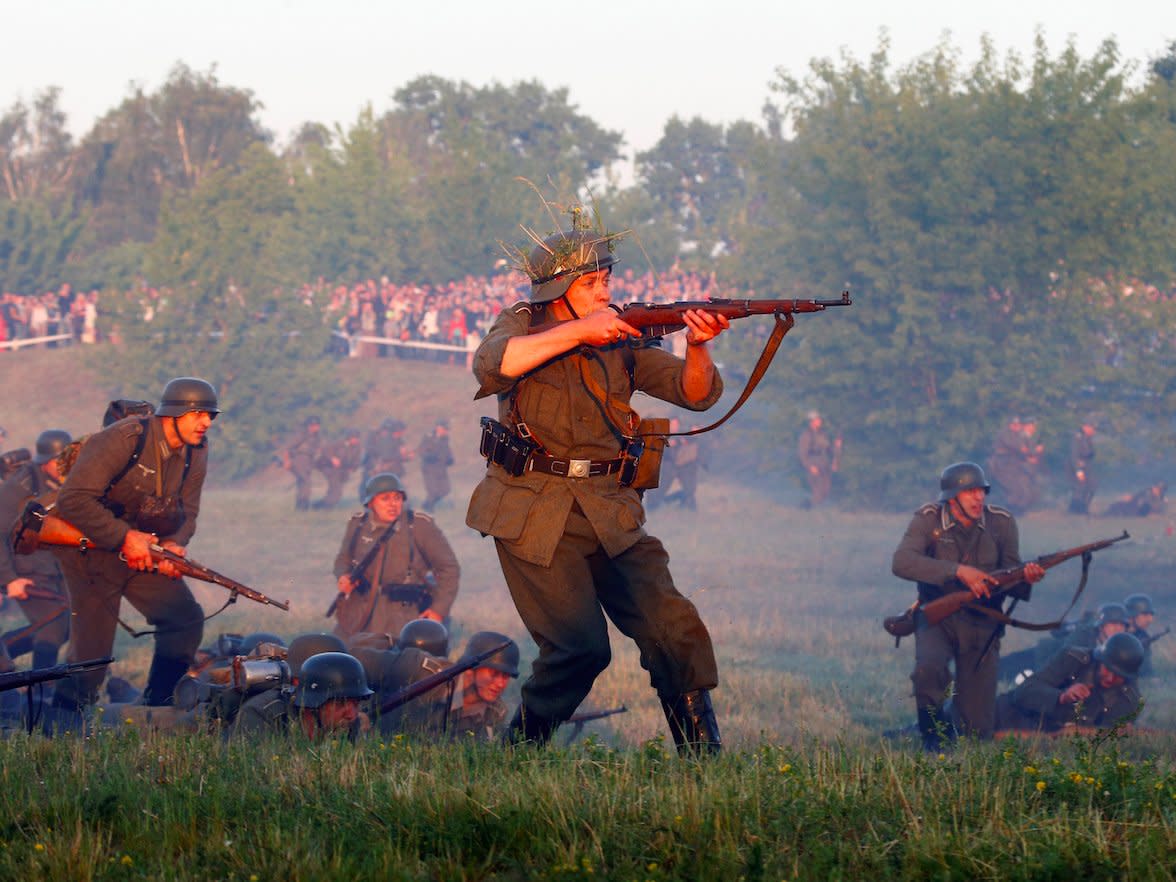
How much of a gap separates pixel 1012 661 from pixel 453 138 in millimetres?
40083

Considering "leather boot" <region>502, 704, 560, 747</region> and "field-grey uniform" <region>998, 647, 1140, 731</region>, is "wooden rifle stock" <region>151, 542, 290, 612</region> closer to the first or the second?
"leather boot" <region>502, 704, 560, 747</region>

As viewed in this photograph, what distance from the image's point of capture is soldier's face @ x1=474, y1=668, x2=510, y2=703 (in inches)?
357

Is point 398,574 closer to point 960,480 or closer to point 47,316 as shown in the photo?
point 960,480

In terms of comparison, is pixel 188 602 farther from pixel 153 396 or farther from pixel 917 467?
pixel 153 396

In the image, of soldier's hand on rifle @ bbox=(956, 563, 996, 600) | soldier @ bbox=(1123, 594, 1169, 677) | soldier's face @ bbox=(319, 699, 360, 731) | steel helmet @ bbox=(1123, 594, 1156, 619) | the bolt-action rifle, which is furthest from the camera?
steel helmet @ bbox=(1123, 594, 1156, 619)

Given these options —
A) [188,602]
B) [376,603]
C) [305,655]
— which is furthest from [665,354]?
[376,603]

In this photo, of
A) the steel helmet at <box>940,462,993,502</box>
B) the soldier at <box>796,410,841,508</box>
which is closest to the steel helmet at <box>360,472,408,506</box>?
the steel helmet at <box>940,462,993,502</box>

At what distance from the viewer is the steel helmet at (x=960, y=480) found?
35.3ft

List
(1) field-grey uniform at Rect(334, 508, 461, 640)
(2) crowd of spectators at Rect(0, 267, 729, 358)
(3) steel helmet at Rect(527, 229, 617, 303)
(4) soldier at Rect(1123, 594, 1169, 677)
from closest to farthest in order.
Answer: (3) steel helmet at Rect(527, 229, 617, 303) < (1) field-grey uniform at Rect(334, 508, 461, 640) < (4) soldier at Rect(1123, 594, 1169, 677) < (2) crowd of spectators at Rect(0, 267, 729, 358)

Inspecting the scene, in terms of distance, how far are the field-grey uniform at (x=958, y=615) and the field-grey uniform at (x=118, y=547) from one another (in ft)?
16.3

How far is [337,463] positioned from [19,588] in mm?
16207

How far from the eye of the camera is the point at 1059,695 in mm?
11023

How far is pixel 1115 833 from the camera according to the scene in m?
4.19

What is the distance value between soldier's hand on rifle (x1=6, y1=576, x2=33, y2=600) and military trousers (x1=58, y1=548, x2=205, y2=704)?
3.18 m
